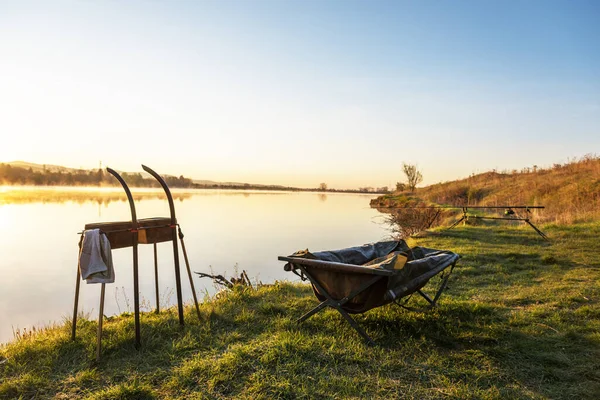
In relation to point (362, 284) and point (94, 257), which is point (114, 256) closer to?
point (94, 257)

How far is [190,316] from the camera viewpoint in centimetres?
450

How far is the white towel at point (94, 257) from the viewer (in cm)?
339

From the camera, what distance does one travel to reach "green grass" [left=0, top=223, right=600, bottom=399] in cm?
283

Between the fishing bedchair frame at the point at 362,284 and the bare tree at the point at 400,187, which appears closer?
the fishing bedchair frame at the point at 362,284

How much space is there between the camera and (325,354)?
3.36 meters

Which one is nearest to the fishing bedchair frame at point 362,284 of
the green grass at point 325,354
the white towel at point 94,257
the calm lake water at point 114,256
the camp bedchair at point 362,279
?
the camp bedchair at point 362,279

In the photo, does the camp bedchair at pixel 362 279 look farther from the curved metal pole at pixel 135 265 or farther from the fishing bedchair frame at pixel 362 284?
the curved metal pole at pixel 135 265

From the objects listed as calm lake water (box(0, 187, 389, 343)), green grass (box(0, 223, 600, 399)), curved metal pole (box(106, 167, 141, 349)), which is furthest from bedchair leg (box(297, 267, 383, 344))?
calm lake water (box(0, 187, 389, 343))

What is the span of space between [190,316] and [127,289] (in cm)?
547

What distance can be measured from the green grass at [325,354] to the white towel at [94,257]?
79 centimetres

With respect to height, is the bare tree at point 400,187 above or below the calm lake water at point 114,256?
above

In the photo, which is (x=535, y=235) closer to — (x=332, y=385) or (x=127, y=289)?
(x=332, y=385)

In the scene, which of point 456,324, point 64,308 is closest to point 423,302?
point 456,324

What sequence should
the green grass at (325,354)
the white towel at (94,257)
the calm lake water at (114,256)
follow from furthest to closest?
the calm lake water at (114,256)
the white towel at (94,257)
the green grass at (325,354)
